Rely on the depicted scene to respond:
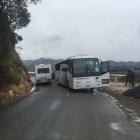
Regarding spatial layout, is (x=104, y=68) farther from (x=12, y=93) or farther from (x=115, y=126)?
(x=115, y=126)

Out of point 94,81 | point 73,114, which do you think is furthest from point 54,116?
point 94,81

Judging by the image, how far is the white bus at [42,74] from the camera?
2549 inches

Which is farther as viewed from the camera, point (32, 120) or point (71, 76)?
point (71, 76)

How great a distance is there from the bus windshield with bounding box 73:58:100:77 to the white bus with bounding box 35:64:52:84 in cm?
2338

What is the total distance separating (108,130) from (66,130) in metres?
1.42

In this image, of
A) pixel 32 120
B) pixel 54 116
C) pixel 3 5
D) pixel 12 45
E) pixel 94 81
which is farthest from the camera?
pixel 94 81

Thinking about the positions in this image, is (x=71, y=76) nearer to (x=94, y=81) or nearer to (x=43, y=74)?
(x=94, y=81)

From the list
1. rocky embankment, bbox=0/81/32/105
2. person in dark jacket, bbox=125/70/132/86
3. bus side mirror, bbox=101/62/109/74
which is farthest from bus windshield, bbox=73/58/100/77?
person in dark jacket, bbox=125/70/132/86

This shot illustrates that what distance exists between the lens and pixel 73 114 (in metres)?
22.3

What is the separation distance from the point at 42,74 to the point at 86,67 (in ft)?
78.9

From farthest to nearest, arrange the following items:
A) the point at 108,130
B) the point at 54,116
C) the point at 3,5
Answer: the point at 3,5 → the point at 54,116 → the point at 108,130

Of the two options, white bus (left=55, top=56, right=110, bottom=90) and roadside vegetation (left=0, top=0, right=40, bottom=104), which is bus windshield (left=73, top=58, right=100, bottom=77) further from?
roadside vegetation (left=0, top=0, right=40, bottom=104)

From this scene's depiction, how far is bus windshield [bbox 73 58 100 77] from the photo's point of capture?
41.2m

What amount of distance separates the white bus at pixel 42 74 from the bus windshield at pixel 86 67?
23.4 meters
